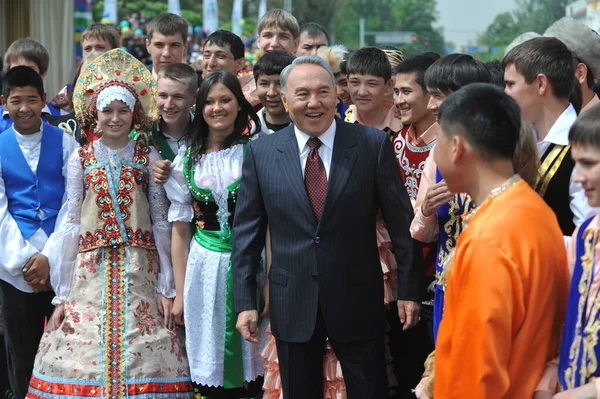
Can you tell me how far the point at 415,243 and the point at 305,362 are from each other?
745 millimetres

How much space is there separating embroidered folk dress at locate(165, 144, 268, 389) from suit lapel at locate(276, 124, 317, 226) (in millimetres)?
515

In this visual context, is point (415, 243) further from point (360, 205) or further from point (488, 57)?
point (488, 57)

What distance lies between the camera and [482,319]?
8.49 ft

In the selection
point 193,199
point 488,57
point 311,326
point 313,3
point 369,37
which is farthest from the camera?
point 313,3

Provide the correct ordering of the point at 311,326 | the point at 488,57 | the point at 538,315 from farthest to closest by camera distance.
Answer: the point at 488,57 → the point at 311,326 → the point at 538,315

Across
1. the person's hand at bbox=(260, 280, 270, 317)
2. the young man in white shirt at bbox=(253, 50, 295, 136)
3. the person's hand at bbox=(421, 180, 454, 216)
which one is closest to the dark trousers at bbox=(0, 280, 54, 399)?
the person's hand at bbox=(260, 280, 270, 317)

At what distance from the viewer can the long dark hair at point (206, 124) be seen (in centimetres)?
456

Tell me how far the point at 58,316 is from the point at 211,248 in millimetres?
907

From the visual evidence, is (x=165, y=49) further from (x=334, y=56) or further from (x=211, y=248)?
(x=211, y=248)

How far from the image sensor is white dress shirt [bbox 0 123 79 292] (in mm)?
4789

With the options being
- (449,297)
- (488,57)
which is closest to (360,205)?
(449,297)

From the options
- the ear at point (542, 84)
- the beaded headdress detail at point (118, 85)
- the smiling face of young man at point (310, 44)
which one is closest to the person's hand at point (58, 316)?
the beaded headdress detail at point (118, 85)

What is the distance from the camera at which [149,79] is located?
15.6ft

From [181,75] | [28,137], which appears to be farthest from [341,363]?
[28,137]
